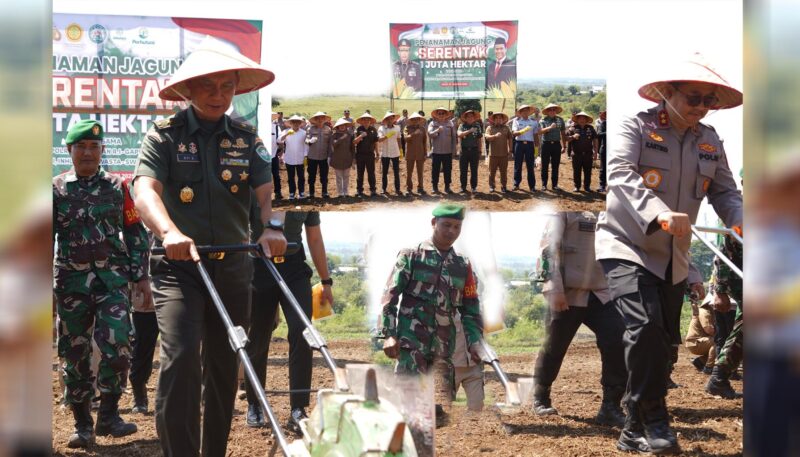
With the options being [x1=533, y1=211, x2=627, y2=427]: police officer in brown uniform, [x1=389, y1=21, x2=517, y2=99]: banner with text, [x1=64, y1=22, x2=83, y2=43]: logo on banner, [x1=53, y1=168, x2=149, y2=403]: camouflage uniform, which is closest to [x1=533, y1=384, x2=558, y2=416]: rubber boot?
[x1=533, y1=211, x2=627, y2=427]: police officer in brown uniform

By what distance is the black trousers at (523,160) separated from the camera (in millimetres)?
19266

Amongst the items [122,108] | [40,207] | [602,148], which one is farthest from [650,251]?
[602,148]

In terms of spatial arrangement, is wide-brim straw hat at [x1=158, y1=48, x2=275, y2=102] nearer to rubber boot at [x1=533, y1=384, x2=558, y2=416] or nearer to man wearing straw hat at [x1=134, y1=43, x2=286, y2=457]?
man wearing straw hat at [x1=134, y1=43, x2=286, y2=457]

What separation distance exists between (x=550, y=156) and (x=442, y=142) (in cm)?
216

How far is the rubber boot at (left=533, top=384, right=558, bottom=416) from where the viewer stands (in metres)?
7.56

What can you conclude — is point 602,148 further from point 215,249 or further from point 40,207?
point 40,207

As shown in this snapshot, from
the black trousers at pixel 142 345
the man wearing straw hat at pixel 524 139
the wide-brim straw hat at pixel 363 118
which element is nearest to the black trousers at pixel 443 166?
the man wearing straw hat at pixel 524 139

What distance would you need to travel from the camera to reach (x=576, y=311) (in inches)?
294

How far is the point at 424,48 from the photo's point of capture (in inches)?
599

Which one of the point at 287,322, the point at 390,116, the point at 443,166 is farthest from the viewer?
the point at 390,116

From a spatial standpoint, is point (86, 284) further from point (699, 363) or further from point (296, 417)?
point (699, 363)

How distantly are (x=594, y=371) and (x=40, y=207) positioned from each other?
9.54 meters

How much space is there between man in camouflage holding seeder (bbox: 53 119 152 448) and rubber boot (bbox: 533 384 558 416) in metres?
3.15

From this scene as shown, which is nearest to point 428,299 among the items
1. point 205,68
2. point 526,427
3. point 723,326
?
point 526,427
